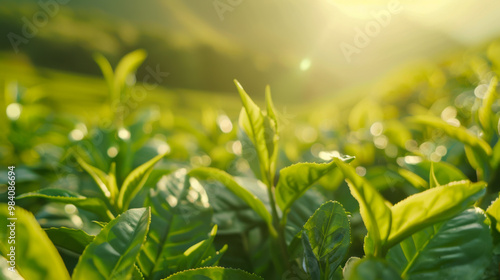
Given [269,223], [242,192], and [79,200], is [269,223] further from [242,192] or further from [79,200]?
[79,200]

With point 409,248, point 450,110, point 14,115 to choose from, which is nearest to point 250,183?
point 409,248

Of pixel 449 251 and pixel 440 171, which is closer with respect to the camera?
pixel 449 251

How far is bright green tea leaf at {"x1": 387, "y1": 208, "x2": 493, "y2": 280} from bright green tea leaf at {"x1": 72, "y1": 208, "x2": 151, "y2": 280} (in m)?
0.35

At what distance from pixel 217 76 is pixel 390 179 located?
14400 millimetres

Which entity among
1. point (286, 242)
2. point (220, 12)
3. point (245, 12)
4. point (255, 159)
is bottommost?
point (286, 242)

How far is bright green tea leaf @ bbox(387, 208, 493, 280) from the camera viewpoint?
0.43 meters

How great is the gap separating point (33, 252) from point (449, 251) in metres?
0.51

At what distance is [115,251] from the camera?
1.32 feet

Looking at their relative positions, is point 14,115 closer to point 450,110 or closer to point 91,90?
point 450,110

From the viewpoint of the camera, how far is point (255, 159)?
0.59 metres

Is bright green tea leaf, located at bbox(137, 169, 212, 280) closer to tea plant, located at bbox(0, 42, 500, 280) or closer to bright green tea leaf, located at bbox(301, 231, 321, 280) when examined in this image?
tea plant, located at bbox(0, 42, 500, 280)

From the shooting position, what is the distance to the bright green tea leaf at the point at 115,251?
0.38 metres
